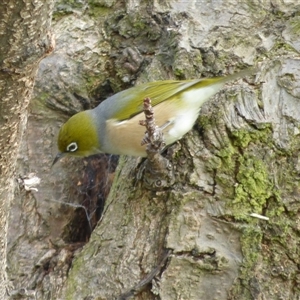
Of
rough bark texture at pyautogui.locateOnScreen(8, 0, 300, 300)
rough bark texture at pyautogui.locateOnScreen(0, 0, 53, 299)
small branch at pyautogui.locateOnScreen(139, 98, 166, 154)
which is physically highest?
rough bark texture at pyautogui.locateOnScreen(0, 0, 53, 299)

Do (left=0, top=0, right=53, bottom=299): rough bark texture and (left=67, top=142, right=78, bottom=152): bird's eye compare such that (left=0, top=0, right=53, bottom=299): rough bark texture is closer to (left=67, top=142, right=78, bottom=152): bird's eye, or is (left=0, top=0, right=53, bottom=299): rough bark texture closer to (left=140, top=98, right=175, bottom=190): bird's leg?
(left=140, top=98, right=175, bottom=190): bird's leg

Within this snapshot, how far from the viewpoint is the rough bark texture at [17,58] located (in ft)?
4.30

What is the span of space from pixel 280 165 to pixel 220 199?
314 mm

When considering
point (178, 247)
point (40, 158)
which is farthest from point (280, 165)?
point (40, 158)

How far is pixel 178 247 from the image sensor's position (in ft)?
7.42

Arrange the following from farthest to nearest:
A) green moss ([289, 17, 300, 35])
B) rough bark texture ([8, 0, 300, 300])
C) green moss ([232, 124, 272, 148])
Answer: green moss ([289, 17, 300, 35])
green moss ([232, 124, 272, 148])
rough bark texture ([8, 0, 300, 300])

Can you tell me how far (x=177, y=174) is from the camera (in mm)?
2393

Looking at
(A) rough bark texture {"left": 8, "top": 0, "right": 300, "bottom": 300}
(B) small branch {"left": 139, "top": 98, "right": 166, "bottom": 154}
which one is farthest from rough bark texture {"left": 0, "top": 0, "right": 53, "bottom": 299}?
(A) rough bark texture {"left": 8, "top": 0, "right": 300, "bottom": 300}

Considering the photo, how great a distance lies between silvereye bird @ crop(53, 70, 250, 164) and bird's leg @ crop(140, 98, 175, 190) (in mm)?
205

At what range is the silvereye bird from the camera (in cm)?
256

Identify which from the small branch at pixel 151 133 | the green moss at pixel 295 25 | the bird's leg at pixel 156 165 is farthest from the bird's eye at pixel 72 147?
the green moss at pixel 295 25

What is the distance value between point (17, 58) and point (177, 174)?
1157 mm

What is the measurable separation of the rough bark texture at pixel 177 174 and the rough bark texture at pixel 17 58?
2.81ft

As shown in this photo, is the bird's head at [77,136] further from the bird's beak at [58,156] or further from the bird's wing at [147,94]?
the bird's wing at [147,94]
